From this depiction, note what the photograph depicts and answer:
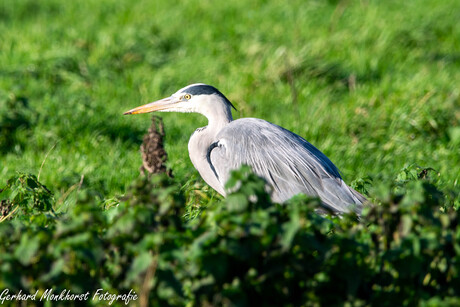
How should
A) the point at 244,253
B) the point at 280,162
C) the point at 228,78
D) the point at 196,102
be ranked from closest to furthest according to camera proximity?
the point at 244,253, the point at 280,162, the point at 196,102, the point at 228,78

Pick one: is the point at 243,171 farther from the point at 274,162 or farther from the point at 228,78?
the point at 228,78

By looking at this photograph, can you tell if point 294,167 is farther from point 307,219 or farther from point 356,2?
point 356,2

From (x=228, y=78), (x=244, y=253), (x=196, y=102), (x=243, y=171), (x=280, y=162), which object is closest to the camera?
(x=244, y=253)

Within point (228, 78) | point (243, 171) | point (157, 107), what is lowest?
point (228, 78)

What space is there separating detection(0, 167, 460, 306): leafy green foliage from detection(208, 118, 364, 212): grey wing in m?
1.39

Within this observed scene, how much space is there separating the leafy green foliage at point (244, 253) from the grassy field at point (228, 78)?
1.83 metres

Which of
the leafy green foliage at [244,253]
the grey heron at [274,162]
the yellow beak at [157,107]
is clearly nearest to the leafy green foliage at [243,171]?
the leafy green foliage at [244,253]

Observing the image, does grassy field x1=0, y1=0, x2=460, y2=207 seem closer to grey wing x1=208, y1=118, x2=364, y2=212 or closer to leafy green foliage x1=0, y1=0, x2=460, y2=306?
leafy green foliage x1=0, y1=0, x2=460, y2=306

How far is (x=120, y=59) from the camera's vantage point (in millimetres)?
7676

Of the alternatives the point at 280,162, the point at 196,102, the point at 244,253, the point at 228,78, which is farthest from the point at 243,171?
the point at 228,78

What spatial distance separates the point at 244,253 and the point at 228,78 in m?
4.89

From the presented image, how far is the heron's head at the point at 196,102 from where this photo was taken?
502 centimetres

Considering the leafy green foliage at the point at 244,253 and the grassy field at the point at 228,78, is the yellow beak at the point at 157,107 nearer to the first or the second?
the grassy field at the point at 228,78

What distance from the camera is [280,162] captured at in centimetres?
442
